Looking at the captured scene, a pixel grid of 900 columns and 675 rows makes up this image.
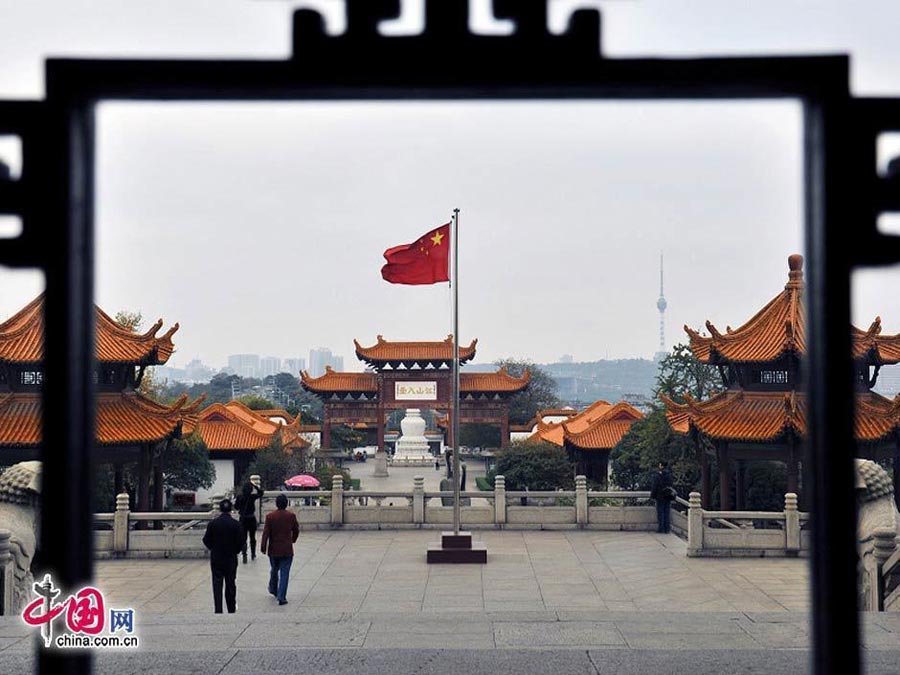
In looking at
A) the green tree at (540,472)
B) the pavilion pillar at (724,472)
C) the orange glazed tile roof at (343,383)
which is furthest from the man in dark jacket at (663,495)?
the orange glazed tile roof at (343,383)

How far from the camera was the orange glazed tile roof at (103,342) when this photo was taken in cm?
1717

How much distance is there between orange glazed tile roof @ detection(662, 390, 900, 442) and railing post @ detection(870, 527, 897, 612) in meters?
7.73

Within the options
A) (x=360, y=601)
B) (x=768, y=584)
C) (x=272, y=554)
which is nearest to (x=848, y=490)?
(x=272, y=554)

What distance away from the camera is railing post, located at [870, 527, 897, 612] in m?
9.24

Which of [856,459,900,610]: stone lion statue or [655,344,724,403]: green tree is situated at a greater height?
[655,344,724,403]: green tree

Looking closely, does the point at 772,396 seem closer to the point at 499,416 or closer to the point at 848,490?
the point at 848,490

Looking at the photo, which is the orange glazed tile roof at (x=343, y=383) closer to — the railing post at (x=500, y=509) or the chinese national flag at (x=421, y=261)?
the railing post at (x=500, y=509)

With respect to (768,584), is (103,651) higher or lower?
higher

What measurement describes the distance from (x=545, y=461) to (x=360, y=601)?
14.1m

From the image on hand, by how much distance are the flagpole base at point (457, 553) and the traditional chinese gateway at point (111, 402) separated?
613 cm

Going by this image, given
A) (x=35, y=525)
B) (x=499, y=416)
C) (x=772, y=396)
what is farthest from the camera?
(x=499, y=416)

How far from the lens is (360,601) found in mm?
11312

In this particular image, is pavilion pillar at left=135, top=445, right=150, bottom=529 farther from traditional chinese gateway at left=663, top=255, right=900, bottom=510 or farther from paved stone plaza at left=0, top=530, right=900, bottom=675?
traditional chinese gateway at left=663, top=255, right=900, bottom=510

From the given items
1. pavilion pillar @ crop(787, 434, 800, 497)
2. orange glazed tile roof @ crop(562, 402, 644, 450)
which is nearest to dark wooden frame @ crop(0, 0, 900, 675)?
pavilion pillar @ crop(787, 434, 800, 497)
